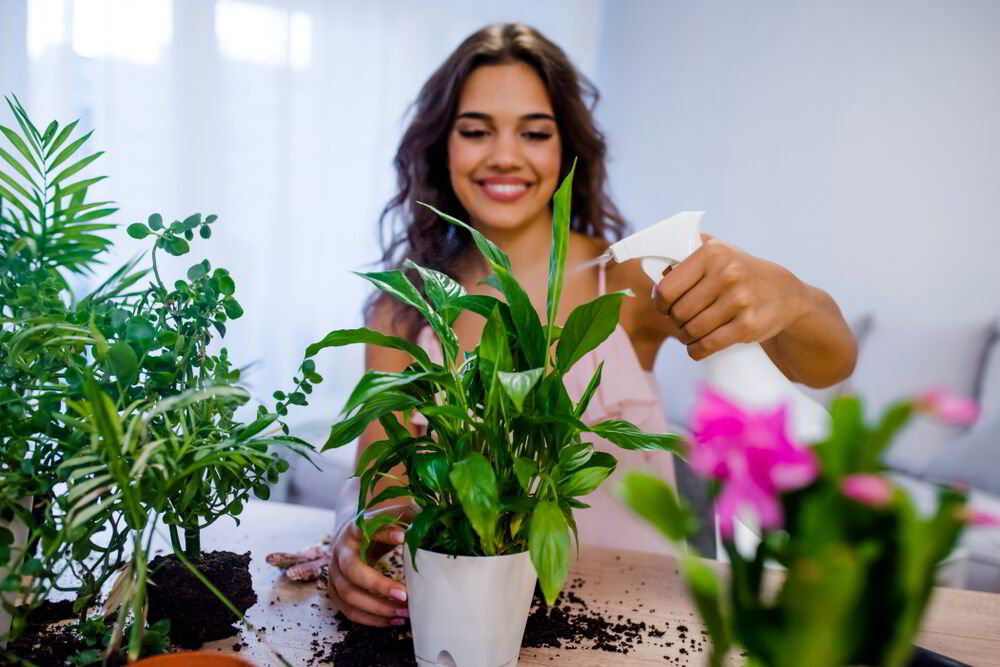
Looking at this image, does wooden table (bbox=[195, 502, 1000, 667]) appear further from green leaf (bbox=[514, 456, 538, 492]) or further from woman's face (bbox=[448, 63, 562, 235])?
woman's face (bbox=[448, 63, 562, 235])

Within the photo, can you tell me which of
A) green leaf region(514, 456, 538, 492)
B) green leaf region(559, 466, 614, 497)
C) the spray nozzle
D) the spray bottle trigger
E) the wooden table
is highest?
the spray nozzle

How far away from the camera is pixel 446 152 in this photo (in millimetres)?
1722

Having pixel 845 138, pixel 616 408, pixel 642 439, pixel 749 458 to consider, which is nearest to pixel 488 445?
pixel 642 439

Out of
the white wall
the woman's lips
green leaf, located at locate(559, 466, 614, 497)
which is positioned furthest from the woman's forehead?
the white wall

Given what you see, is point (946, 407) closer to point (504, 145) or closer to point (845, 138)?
point (504, 145)

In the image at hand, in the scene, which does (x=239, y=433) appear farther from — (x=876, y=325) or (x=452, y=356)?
(x=876, y=325)

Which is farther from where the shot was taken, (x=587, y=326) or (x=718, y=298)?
(x=718, y=298)

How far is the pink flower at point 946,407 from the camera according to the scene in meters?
0.34

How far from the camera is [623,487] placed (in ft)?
1.24

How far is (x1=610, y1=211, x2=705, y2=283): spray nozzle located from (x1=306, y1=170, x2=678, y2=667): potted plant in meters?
0.16

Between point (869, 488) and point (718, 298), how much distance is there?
1.86 ft

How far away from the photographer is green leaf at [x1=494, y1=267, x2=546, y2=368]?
27.0 inches

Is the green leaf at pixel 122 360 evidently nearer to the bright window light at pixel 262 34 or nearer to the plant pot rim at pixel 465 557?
the plant pot rim at pixel 465 557

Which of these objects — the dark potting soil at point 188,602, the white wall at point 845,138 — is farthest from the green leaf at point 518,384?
the white wall at point 845,138
